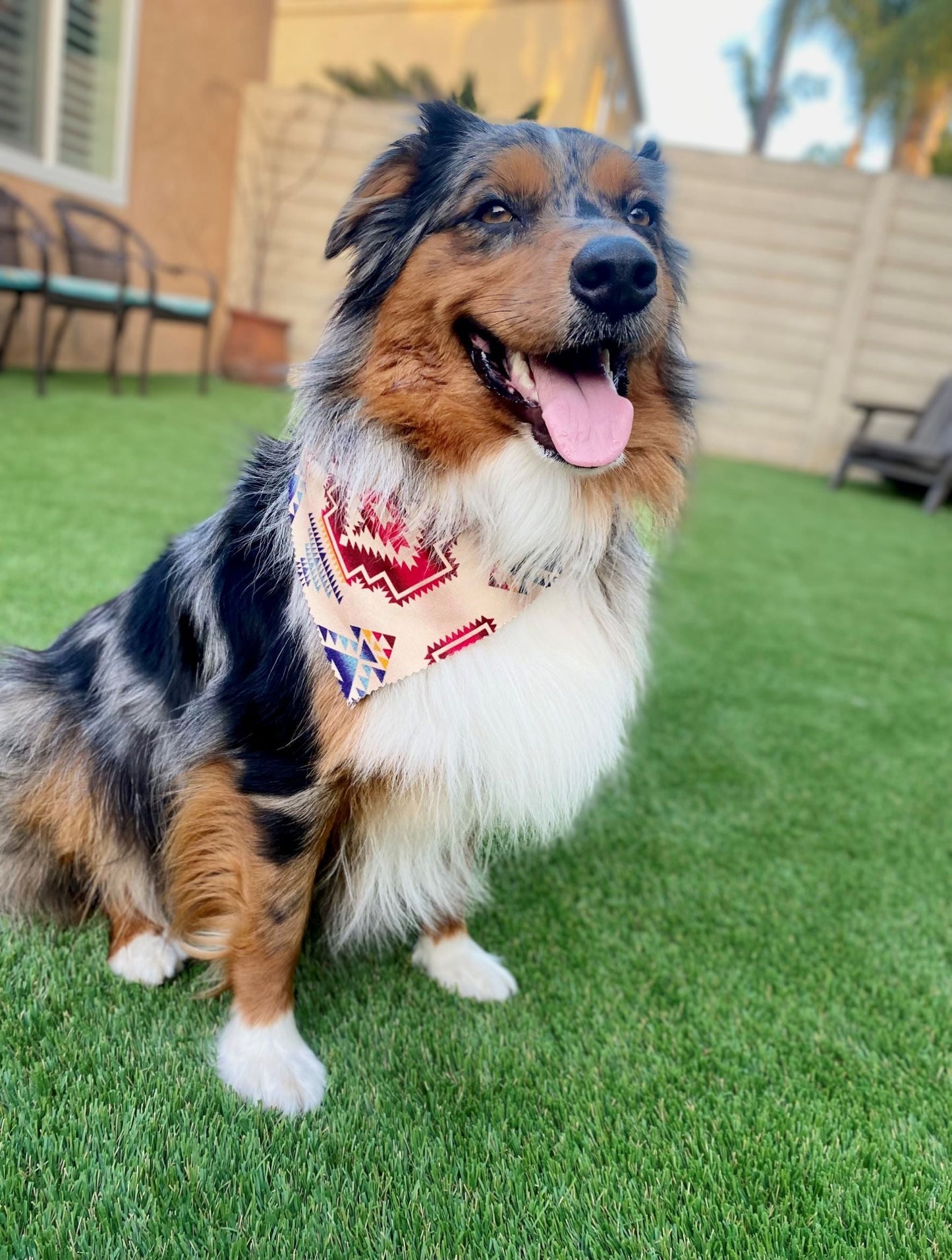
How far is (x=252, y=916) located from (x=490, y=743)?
0.61 m

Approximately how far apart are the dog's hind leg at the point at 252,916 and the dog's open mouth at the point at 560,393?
921 millimetres

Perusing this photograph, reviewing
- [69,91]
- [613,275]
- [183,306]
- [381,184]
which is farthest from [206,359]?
[613,275]

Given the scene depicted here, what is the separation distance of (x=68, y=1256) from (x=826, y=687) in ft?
13.3

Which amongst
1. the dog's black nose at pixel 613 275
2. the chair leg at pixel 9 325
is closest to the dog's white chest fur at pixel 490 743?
the dog's black nose at pixel 613 275

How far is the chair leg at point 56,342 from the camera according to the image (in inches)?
335

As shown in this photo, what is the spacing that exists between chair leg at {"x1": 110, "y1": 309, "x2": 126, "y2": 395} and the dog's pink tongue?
770 cm

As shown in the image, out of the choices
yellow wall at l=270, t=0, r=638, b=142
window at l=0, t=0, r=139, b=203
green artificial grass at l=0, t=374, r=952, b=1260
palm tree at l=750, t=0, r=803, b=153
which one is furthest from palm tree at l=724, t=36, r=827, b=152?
green artificial grass at l=0, t=374, r=952, b=1260

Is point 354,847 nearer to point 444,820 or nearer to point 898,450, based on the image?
point 444,820

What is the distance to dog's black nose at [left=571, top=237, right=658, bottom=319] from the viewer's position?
64.8 inches

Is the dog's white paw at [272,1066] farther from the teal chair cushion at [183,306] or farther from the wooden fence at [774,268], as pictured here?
the wooden fence at [774,268]

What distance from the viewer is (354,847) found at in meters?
1.88

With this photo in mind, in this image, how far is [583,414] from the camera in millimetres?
1745

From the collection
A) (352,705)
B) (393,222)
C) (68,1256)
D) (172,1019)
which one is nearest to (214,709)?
(352,705)

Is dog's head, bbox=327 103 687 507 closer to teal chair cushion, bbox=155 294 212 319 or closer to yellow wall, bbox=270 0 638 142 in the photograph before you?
teal chair cushion, bbox=155 294 212 319
